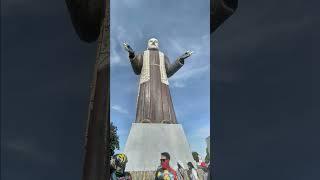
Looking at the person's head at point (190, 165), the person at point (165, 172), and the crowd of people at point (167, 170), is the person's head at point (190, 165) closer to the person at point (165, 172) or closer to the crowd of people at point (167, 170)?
the crowd of people at point (167, 170)

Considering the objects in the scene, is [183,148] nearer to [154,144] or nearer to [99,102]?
[154,144]

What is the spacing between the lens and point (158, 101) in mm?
5879

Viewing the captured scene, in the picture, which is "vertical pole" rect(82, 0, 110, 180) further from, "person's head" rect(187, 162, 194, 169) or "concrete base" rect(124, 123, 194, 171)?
"person's head" rect(187, 162, 194, 169)

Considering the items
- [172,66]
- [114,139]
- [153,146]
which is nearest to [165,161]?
[153,146]

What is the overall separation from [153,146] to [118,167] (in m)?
0.77

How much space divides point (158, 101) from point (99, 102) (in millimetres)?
1568

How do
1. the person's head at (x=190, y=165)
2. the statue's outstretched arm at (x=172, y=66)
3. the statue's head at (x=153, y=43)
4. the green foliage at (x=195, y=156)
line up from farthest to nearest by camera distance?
the statue's head at (x=153, y=43), the statue's outstretched arm at (x=172, y=66), the green foliage at (x=195, y=156), the person's head at (x=190, y=165)

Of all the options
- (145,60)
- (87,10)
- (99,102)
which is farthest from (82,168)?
(145,60)

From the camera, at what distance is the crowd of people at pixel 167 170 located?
437 cm

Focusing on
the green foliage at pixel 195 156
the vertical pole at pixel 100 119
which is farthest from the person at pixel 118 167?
the green foliage at pixel 195 156

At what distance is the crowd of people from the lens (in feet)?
14.3

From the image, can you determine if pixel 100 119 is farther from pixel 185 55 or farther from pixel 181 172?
pixel 185 55

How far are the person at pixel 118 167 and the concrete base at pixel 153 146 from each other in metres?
0.39

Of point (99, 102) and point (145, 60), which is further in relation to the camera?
point (145, 60)
